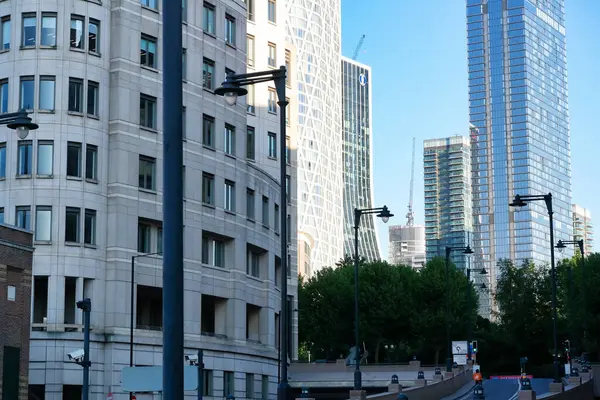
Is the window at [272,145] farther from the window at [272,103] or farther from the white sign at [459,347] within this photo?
the white sign at [459,347]

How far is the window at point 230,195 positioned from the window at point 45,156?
593 inches

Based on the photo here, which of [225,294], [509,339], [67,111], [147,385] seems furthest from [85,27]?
[509,339]

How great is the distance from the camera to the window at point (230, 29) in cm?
7806

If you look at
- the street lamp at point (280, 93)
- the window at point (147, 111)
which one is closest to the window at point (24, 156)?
the window at point (147, 111)

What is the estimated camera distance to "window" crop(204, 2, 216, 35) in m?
75.3

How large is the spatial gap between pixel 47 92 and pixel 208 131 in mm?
13105

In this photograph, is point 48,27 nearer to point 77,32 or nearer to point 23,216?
point 77,32

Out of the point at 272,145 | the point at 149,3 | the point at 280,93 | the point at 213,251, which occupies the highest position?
the point at 149,3

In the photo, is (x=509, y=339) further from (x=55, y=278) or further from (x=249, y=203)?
(x=55, y=278)

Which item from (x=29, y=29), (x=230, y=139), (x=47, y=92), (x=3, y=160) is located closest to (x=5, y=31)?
(x=29, y=29)

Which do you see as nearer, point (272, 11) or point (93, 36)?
point (93, 36)

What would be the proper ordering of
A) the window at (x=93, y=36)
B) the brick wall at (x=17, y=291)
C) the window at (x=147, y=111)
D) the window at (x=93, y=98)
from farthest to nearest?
the window at (x=147, y=111)
the window at (x=93, y=36)
the window at (x=93, y=98)
the brick wall at (x=17, y=291)

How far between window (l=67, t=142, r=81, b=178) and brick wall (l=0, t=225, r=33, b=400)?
12837 millimetres

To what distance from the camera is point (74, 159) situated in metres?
64.8
